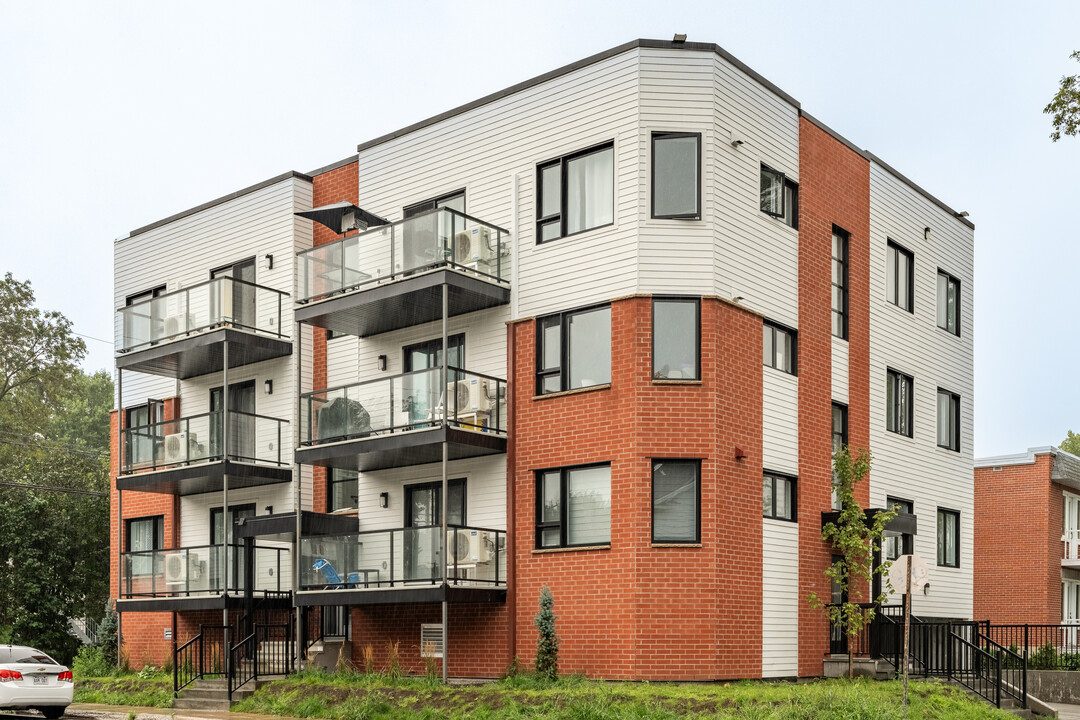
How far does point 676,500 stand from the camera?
2167 centimetres

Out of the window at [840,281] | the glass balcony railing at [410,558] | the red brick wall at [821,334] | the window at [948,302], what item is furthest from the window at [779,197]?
the glass balcony railing at [410,558]

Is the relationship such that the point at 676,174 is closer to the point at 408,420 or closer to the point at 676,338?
the point at 676,338

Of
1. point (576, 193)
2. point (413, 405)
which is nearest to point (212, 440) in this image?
point (413, 405)

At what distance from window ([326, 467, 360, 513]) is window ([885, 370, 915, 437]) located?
12.3 m

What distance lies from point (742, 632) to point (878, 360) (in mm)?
8606

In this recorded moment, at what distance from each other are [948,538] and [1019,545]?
34.0 feet

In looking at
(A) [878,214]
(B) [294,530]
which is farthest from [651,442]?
(A) [878,214]

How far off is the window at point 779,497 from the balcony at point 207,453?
36.2ft

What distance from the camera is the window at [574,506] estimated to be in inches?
867

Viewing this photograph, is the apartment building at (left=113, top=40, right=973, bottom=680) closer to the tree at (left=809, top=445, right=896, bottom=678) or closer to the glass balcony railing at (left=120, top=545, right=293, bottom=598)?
the glass balcony railing at (left=120, top=545, right=293, bottom=598)

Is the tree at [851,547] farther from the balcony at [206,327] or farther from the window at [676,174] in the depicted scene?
the balcony at [206,327]

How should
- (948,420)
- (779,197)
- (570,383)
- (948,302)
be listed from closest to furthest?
(570,383) → (779,197) → (948,420) → (948,302)

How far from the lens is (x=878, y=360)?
27.6 meters

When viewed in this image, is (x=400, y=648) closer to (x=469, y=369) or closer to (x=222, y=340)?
(x=469, y=369)
